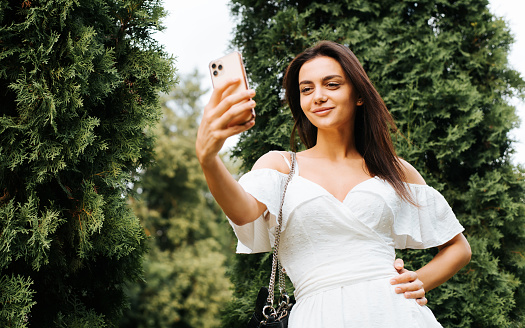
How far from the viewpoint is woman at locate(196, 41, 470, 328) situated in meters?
1.78

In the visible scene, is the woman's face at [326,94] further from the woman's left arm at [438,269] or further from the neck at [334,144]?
the woman's left arm at [438,269]

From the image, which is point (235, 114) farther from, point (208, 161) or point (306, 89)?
point (306, 89)

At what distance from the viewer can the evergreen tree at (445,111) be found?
3.62 metres

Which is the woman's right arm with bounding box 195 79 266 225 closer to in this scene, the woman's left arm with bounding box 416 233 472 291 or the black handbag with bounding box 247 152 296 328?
the black handbag with bounding box 247 152 296 328

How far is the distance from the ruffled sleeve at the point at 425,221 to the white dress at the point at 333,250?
0.19 m

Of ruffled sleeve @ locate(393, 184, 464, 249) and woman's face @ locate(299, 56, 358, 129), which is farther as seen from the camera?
ruffled sleeve @ locate(393, 184, 464, 249)

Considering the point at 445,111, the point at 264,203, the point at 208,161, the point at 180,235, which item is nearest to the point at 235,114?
the point at 208,161

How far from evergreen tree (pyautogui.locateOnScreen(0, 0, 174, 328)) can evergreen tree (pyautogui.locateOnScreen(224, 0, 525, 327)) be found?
3.98 ft

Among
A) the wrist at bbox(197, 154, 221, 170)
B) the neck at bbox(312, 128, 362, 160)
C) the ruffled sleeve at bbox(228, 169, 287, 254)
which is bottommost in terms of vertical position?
→ the ruffled sleeve at bbox(228, 169, 287, 254)

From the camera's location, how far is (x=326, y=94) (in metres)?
2.01

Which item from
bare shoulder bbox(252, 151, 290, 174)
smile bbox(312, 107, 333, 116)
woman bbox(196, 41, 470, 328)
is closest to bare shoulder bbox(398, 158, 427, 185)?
woman bbox(196, 41, 470, 328)

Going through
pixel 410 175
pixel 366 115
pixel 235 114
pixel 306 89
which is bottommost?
pixel 410 175

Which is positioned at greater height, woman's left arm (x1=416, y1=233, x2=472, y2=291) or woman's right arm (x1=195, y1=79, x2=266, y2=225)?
woman's right arm (x1=195, y1=79, x2=266, y2=225)

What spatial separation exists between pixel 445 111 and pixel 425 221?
183 centimetres
